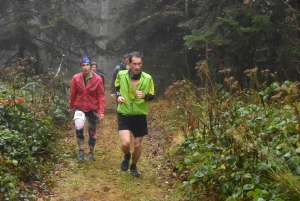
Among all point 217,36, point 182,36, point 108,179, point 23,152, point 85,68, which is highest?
point 182,36

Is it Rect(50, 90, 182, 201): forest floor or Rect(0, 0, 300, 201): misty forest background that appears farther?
Rect(50, 90, 182, 201): forest floor

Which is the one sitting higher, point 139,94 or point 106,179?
point 139,94

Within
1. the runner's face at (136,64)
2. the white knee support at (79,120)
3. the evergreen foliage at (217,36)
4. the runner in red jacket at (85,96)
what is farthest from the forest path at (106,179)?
the evergreen foliage at (217,36)

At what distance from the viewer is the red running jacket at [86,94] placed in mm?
8203

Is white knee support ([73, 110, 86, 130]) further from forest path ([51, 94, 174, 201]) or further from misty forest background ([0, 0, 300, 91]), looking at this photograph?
misty forest background ([0, 0, 300, 91])

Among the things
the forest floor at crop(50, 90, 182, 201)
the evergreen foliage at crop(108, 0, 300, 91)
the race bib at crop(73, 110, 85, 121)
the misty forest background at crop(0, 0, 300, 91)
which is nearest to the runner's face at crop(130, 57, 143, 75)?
the race bib at crop(73, 110, 85, 121)

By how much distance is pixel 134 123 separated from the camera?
7051mm

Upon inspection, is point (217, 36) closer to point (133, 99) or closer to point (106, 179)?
point (133, 99)

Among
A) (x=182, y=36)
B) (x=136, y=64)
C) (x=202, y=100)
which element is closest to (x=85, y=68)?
(x=136, y=64)

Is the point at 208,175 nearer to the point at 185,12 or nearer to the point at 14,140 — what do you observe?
the point at 14,140

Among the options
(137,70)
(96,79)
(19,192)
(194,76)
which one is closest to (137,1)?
(194,76)

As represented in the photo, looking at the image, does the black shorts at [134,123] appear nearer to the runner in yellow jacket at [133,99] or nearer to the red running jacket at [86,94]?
the runner in yellow jacket at [133,99]

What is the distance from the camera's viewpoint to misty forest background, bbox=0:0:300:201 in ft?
16.3

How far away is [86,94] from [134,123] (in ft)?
5.36
